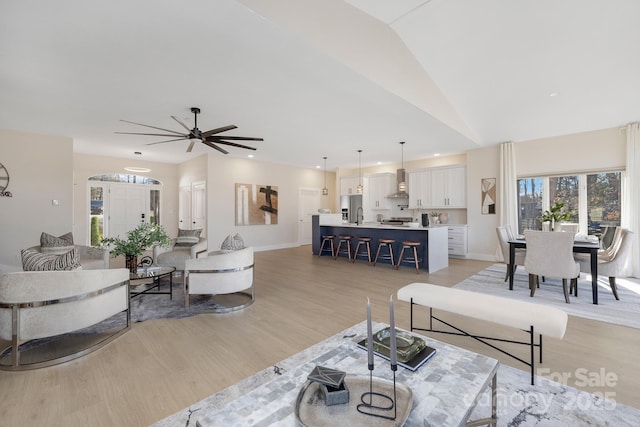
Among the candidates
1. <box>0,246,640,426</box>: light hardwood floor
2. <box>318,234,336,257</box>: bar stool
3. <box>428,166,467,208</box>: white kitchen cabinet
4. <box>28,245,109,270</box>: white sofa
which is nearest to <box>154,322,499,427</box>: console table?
<box>0,246,640,426</box>: light hardwood floor

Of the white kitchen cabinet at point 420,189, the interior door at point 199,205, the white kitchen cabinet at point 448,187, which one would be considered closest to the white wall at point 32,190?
the interior door at point 199,205

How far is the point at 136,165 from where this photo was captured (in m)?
8.36

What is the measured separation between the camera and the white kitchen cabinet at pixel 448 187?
7387 mm

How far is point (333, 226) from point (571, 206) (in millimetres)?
5302

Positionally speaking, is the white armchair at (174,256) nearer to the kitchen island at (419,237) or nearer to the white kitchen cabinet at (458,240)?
the kitchen island at (419,237)

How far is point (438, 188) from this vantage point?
306 inches

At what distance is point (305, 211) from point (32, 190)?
22.9 feet

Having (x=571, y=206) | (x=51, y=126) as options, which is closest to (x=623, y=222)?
(x=571, y=206)

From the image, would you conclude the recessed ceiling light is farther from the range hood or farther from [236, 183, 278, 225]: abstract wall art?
the range hood

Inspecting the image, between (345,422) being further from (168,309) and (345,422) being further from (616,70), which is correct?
(616,70)

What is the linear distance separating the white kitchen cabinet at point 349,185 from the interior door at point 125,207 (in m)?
6.44

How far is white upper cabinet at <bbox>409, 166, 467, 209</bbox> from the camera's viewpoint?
7413 millimetres

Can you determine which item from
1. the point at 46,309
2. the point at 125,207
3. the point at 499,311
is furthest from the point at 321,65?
the point at 125,207

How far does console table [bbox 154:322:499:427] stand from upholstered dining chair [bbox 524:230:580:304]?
2.79 metres
